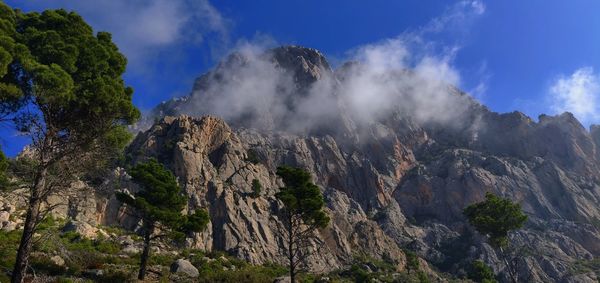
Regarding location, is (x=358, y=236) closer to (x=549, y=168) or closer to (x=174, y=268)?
(x=174, y=268)

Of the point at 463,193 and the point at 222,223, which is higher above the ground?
the point at 463,193

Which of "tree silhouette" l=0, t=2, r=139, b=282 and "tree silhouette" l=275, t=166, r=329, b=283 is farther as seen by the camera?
"tree silhouette" l=275, t=166, r=329, b=283

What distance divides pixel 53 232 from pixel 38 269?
998 cm

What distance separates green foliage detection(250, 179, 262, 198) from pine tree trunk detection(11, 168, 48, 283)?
85561mm

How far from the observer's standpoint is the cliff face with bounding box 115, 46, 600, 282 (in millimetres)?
102125

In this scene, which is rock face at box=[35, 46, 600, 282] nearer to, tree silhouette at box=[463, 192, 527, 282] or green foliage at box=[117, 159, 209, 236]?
tree silhouette at box=[463, 192, 527, 282]

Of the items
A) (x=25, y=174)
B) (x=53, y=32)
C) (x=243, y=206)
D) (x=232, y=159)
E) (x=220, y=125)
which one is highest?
(x=220, y=125)

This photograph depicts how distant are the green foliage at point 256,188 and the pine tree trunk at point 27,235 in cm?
8556

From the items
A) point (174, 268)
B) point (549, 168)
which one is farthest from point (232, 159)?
point (549, 168)

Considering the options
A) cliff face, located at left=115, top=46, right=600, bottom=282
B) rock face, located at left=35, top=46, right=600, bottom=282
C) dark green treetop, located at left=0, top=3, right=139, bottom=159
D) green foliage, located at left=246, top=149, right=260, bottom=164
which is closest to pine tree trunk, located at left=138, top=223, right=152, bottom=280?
dark green treetop, located at left=0, top=3, right=139, bottom=159

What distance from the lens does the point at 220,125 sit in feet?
413

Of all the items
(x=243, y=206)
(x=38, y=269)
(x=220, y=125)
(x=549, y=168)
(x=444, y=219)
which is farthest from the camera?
(x=549, y=168)

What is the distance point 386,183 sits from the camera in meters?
163

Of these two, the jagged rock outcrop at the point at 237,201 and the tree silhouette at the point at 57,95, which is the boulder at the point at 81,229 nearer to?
the jagged rock outcrop at the point at 237,201
